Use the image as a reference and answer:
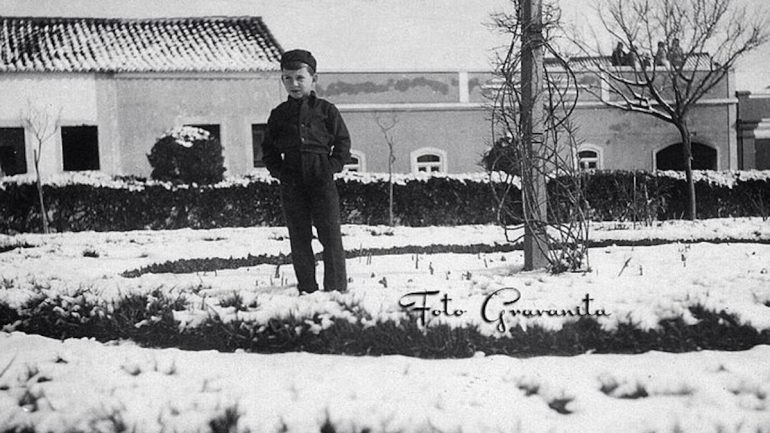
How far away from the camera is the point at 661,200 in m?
11.5

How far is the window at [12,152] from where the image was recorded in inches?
374

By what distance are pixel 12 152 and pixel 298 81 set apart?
9490mm

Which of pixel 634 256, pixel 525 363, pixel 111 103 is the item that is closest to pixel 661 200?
pixel 634 256

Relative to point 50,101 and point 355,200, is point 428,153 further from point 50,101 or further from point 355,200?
point 50,101

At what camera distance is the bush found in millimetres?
10227

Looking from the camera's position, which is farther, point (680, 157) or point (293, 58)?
point (680, 157)

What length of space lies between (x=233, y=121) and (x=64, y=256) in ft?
27.1

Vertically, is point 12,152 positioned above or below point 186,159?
above

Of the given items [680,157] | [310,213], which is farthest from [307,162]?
[680,157]

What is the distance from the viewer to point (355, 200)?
10.8 m

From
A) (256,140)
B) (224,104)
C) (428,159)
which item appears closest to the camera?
(224,104)

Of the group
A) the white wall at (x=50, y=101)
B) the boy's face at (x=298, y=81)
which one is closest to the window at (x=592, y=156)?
the white wall at (x=50, y=101)

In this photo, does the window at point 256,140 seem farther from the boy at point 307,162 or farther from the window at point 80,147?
the boy at point 307,162

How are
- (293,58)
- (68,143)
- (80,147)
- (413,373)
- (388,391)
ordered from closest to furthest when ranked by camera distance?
(388,391) < (413,373) < (293,58) < (80,147) < (68,143)
